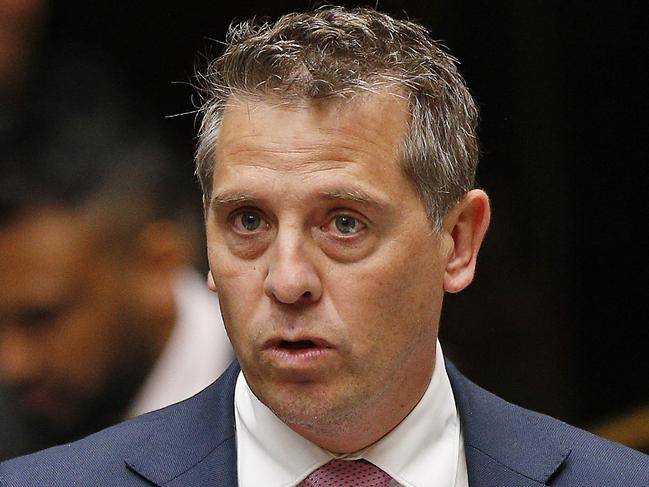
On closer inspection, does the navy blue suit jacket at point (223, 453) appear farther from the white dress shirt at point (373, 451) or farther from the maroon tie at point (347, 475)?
the maroon tie at point (347, 475)

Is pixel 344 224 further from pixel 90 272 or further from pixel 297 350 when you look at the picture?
pixel 90 272

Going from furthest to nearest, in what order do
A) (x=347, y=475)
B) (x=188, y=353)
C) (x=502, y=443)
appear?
(x=188, y=353) < (x=502, y=443) < (x=347, y=475)

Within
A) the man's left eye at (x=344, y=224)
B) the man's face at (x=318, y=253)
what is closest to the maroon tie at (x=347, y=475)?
the man's face at (x=318, y=253)

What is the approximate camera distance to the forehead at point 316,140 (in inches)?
145

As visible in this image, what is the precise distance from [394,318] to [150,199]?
2.74 metres

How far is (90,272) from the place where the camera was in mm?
6168

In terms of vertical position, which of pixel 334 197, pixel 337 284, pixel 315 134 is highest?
pixel 315 134

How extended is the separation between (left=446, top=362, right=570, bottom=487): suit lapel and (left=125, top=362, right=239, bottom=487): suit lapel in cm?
62

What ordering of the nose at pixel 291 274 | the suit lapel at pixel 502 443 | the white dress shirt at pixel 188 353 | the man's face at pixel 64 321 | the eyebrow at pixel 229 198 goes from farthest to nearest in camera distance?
the white dress shirt at pixel 188 353
the man's face at pixel 64 321
the suit lapel at pixel 502 443
the eyebrow at pixel 229 198
the nose at pixel 291 274

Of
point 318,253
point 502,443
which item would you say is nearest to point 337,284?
point 318,253

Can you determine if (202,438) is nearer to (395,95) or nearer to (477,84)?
(395,95)

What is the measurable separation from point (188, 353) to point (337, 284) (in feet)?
9.11

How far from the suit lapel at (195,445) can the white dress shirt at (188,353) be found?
2.27 metres

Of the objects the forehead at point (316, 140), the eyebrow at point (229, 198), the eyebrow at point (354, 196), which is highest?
the forehead at point (316, 140)
